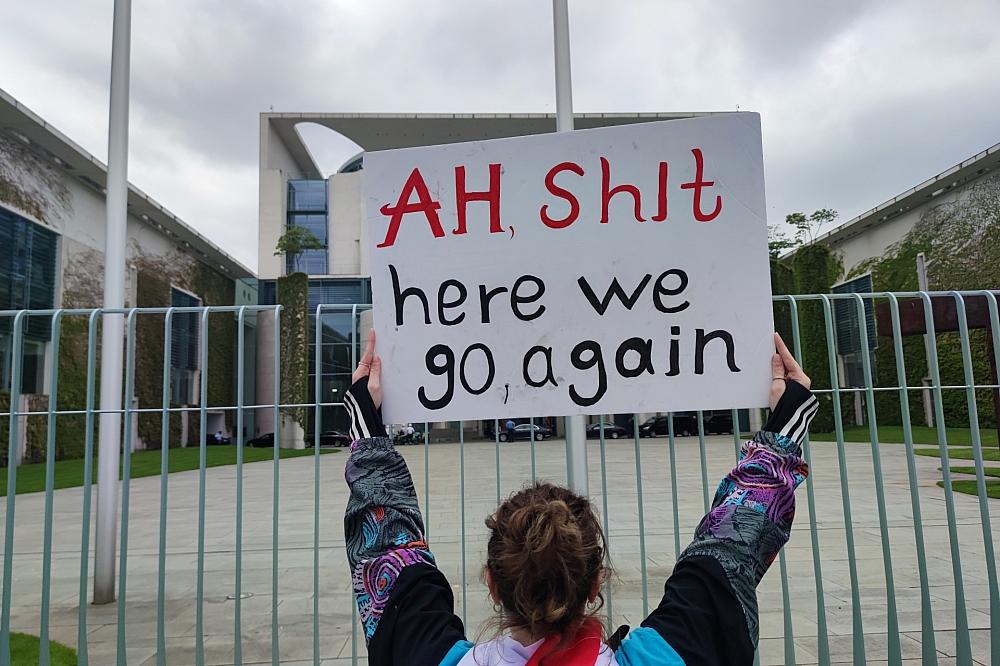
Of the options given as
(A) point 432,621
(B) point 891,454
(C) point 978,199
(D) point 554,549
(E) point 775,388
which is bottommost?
(B) point 891,454

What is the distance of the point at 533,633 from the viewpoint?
110cm

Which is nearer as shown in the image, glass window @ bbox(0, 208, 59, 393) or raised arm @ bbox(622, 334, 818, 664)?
raised arm @ bbox(622, 334, 818, 664)

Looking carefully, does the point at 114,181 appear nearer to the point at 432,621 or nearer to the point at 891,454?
the point at 432,621

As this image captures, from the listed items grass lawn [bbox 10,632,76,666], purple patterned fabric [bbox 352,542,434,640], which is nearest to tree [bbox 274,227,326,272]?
grass lawn [bbox 10,632,76,666]

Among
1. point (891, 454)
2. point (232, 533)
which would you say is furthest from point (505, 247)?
point (891, 454)

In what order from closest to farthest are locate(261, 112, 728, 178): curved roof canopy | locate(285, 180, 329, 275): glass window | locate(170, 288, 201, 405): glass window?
locate(170, 288, 201, 405): glass window < locate(261, 112, 728, 178): curved roof canopy < locate(285, 180, 329, 275): glass window

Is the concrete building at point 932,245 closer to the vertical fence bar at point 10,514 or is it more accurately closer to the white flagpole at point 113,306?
the white flagpole at point 113,306

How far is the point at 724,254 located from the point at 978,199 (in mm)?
32576

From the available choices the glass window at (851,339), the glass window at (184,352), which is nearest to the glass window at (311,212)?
the glass window at (184,352)

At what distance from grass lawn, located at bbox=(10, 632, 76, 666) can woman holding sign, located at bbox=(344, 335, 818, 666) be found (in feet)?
14.0

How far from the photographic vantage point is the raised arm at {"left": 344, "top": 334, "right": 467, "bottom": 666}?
123 cm

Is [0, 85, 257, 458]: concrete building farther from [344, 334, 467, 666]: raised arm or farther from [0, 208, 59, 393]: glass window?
[344, 334, 467, 666]: raised arm

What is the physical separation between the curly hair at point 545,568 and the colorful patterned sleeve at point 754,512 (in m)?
0.32

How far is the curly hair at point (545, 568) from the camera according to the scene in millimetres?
1077
